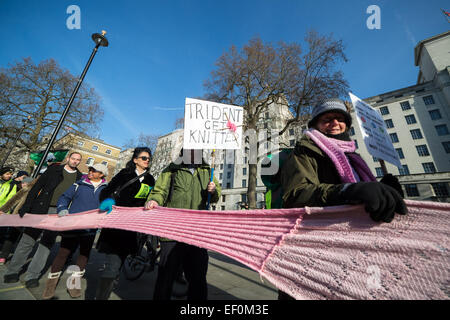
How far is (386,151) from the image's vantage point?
202 centimetres

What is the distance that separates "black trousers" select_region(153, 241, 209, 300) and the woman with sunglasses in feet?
2.17

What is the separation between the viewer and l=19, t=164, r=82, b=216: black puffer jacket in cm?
331

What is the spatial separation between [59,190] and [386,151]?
17.1 ft

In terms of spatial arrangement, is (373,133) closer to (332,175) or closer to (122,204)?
(332,175)

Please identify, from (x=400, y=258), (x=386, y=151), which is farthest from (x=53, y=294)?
(x=386, y=151)

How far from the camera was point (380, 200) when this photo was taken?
2.67 ft

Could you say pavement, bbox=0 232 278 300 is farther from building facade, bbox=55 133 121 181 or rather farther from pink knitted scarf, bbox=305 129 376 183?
building facade, bbox=55 133 121 181

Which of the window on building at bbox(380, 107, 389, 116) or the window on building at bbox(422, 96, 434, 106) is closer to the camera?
the window on building at bbox(422, 96, 434, 106)

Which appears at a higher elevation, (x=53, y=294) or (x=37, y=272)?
(x=37, y=272)

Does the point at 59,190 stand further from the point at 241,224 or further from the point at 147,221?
the point at 241,224

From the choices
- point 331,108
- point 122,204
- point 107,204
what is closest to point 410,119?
point 331,108

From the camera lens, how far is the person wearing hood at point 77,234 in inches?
104

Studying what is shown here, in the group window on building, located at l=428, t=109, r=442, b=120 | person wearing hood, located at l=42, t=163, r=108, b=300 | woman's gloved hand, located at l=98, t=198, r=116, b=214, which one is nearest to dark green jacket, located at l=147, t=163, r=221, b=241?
woman's gloved hand, located at l=98, t=198, r=116, b=214
